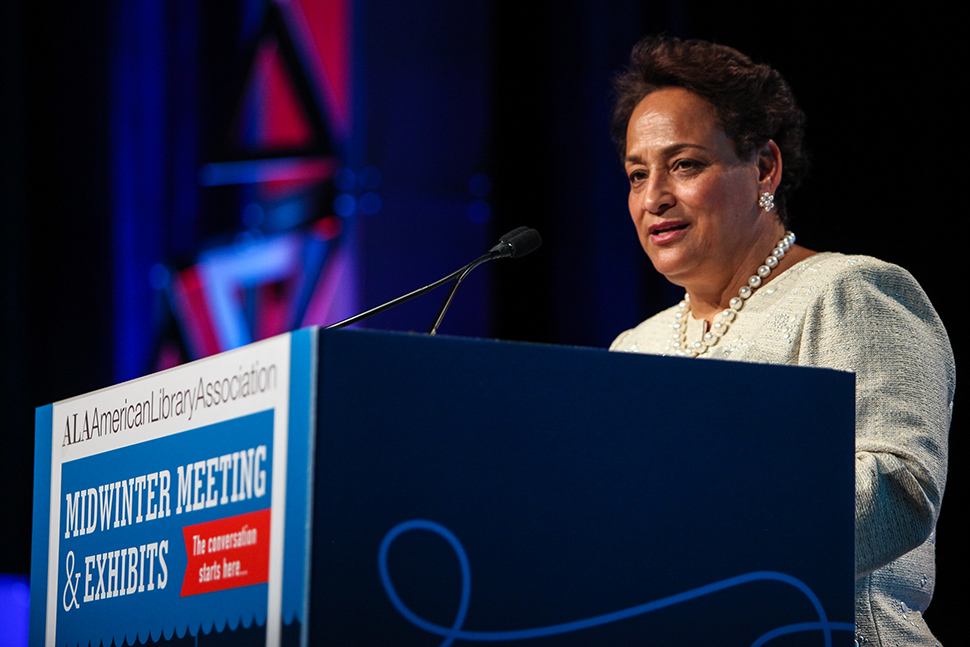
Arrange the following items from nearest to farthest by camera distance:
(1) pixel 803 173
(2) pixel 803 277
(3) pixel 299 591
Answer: (3) pixel 299 591 < (2) pixel 803 277 < (1) pixel 803 173

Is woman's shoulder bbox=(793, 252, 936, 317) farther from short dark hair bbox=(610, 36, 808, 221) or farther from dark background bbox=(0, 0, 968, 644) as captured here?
dark background bbox=(0, 0, 968, 644)

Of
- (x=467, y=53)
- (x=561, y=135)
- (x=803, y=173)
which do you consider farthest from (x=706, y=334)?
(x=467, y=53)

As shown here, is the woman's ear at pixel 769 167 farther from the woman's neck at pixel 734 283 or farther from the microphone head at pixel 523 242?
the microphone head at pixel 523 242

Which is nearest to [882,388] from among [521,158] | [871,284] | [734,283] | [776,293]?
[871,284]

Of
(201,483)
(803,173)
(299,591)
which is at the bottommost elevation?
(299,591)

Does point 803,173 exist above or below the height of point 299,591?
above

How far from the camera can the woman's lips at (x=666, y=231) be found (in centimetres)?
206

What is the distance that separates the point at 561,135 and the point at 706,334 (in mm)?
1534

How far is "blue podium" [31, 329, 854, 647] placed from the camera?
91 cm

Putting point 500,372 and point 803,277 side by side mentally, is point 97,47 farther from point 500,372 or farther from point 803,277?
point 500,372

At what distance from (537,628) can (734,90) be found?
1.36m

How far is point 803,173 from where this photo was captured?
2252 millimetres

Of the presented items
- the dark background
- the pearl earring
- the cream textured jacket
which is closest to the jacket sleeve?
the cream textured jacket

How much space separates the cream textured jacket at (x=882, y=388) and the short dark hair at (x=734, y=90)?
0.32 metres
